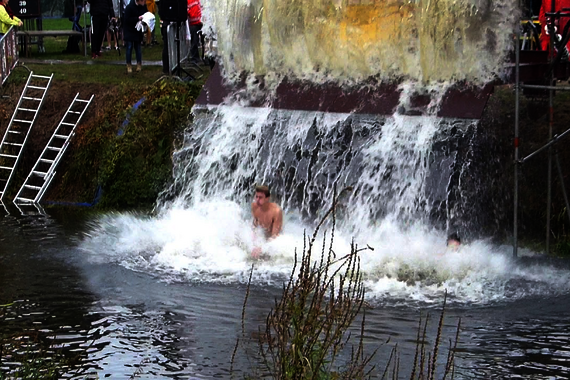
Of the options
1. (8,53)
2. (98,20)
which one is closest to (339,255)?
(8,53)

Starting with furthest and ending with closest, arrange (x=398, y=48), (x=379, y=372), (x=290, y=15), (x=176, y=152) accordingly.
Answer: (x=176, y=152) < (x=290, y=15) < (x=398, y=48) < (x=379, y=372)

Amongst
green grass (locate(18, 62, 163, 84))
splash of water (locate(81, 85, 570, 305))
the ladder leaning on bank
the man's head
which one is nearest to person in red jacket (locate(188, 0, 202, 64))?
green grass (locate(18, 62, 163, 84))

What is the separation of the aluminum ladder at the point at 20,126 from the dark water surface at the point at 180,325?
6.20 metres

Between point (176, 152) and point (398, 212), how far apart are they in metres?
4.67

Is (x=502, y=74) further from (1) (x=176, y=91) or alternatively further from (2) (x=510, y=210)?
(1) (x=176, y=91)

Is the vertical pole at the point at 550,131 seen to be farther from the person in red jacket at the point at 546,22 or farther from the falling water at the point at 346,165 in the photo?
the person in red jacket at the point at 546,22

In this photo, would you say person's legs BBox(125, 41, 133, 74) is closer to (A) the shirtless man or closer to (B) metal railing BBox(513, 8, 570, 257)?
(A) the shirtless man

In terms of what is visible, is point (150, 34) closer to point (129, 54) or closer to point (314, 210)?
point (129, 54)

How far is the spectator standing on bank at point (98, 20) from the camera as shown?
26547 millimetres

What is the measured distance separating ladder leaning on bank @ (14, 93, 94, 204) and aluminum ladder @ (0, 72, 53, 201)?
42 cm

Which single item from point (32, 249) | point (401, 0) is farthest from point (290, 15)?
point (32, 249)

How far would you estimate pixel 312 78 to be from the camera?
17.2m

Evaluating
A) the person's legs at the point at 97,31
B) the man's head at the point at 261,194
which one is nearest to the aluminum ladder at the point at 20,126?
the person's legs at the point at 97,31

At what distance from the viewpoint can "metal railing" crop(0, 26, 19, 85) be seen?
22.5 m
